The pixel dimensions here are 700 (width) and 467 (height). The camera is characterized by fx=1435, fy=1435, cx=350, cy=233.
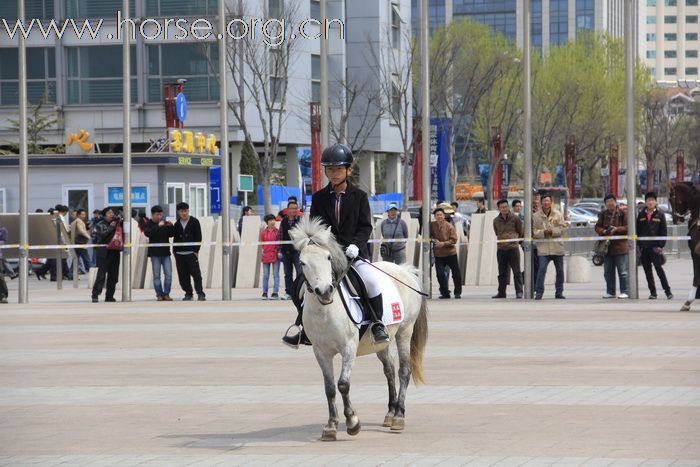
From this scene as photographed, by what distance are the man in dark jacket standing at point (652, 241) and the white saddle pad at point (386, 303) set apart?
1652cm

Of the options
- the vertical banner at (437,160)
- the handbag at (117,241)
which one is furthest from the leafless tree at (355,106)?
the handbag at (117,241)

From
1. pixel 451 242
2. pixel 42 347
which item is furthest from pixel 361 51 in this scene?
pixel 42 347

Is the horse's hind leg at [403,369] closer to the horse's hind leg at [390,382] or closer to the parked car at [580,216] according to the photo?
the horse's hind leg at [390,382]

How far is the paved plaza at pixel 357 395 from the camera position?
991cm

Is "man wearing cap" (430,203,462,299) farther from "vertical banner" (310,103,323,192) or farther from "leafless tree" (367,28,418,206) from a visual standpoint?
"leafless tree" (367,28,418,206)

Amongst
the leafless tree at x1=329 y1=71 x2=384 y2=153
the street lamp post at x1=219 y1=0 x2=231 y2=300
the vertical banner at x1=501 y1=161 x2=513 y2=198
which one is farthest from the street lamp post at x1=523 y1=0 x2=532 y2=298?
the vertical banner at x1=501 y1=161 x2=513 y2=198

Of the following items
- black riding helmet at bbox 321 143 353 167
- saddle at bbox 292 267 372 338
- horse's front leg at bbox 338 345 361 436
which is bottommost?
horse's front leg at bbox 338 345 361 436

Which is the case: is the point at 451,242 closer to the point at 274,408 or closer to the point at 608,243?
the point at 608,243

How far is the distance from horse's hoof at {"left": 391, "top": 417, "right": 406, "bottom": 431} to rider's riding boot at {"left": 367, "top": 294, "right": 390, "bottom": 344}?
2.01 feet

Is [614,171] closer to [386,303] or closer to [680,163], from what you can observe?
[680,163]

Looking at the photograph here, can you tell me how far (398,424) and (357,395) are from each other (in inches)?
92.7

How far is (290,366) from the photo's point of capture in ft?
52.0

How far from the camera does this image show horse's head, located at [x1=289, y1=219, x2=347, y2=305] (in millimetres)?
10336

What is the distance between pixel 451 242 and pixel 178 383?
15.1 metres
